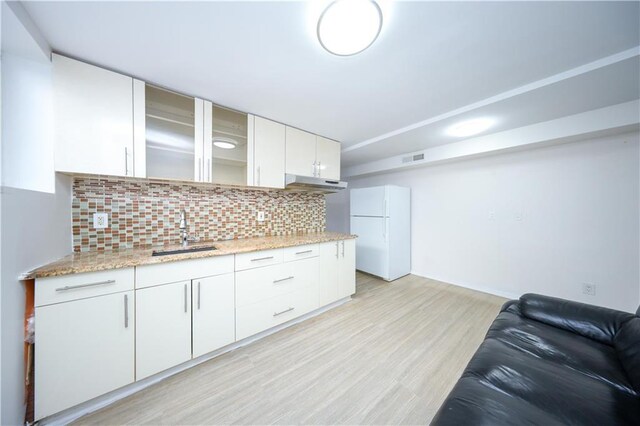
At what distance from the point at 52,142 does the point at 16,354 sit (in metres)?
1.26

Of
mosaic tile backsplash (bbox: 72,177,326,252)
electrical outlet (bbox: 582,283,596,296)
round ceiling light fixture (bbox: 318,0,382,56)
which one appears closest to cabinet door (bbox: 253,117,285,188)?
mosaic tile backsplash (bbox: 72,177,326,252)

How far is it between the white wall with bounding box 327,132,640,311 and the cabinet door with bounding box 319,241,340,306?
207cm

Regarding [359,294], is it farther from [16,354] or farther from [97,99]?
[97,99]

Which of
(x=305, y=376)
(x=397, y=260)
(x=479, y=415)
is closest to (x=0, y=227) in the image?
(x=305, y=376)

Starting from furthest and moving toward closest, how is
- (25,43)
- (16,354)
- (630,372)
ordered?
(25,43)
(16,354)
(630,372)

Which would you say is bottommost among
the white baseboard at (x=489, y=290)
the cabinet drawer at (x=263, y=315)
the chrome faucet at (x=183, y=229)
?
the white baseboard at (x=489, y=290)

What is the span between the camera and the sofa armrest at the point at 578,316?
3.96 feet

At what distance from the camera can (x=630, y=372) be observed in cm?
93

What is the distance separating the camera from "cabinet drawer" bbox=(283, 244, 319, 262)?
6.89ft

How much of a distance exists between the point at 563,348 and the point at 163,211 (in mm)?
3099

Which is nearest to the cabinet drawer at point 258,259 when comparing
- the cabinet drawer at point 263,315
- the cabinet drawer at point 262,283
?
the cabinet drawer at point 262,283

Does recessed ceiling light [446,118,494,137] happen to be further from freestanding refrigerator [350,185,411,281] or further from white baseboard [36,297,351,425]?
white baseboard [36,297,351,425]

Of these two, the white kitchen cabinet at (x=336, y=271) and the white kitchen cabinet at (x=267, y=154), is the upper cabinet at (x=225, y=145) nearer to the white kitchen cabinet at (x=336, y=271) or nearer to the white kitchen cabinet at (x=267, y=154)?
the white kitchen cabinet at (x=267, y=154)

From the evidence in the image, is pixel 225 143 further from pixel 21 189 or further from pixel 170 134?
pixel 21 189
